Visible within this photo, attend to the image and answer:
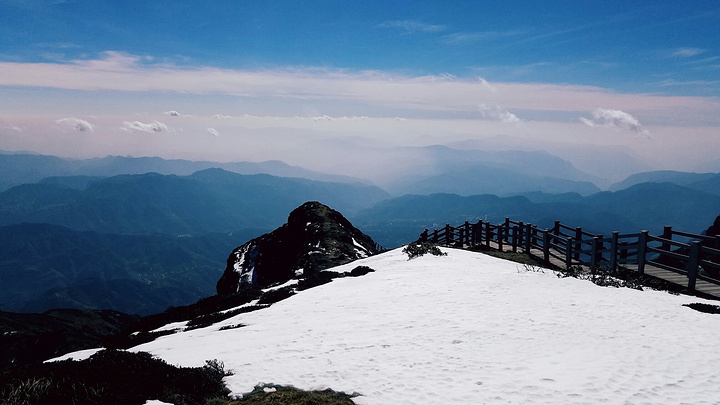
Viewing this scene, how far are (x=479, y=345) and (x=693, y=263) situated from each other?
37.7 ft

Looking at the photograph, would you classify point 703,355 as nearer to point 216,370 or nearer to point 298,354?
point 298,354

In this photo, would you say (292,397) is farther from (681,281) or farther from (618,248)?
(681,281)

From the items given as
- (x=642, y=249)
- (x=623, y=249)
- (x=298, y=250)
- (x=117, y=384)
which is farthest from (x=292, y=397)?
(x=298, y=250)

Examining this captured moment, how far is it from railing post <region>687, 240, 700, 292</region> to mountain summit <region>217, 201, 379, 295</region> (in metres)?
22.4

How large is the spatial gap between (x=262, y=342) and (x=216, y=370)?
234 cm

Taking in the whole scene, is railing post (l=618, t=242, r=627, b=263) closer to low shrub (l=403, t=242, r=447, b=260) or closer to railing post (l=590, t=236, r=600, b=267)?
railing post (l=590, t=236, r=600, b=267)

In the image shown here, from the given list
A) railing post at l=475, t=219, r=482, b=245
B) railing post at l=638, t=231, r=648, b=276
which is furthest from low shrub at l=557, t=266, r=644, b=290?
railing post at l=475, t=219, r=482, b=245

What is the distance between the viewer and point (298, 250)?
39.5 meters

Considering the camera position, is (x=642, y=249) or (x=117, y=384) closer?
(x=117, y=384)

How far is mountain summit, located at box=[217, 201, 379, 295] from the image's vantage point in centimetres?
3534

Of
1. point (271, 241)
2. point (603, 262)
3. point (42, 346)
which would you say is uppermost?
point (603, 262)

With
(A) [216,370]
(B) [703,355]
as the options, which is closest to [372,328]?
(A) [216,370]

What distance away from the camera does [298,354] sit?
1020 cm

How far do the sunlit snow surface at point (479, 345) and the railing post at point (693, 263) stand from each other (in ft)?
5.10
